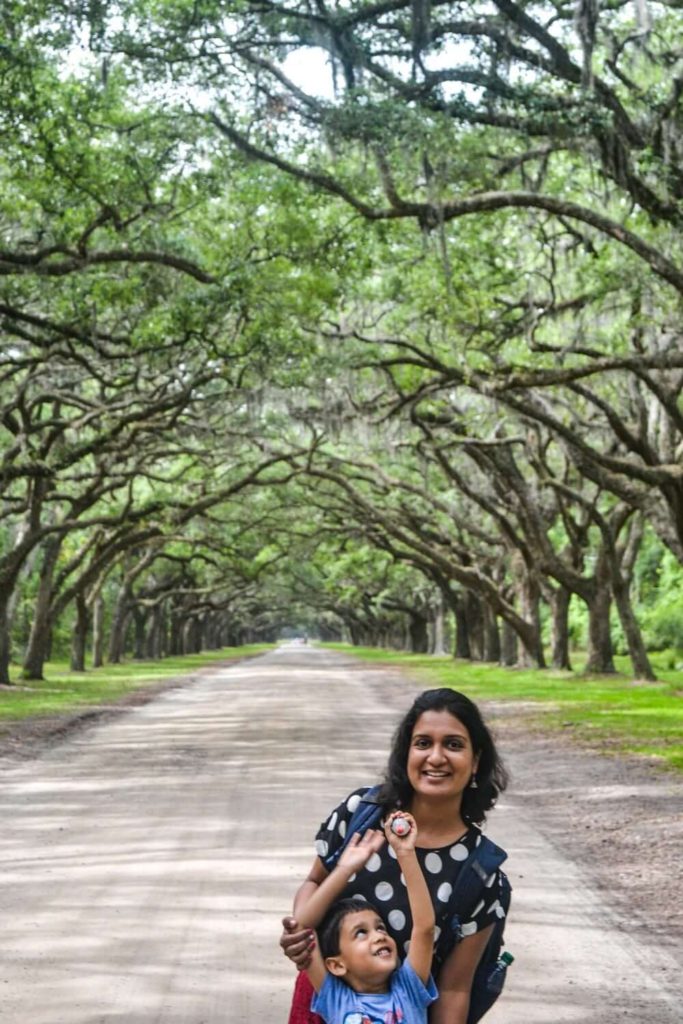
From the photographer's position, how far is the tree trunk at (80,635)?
4109 centimetres

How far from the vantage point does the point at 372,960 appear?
11.2 ft

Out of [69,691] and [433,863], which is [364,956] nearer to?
[433,863]

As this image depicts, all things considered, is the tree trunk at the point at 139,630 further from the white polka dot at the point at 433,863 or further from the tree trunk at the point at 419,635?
the white polka dot at the point at 433,863

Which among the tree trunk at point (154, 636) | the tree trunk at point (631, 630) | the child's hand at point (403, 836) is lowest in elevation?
the child's hand at point (403, 836)

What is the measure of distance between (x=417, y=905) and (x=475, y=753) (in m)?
0.47

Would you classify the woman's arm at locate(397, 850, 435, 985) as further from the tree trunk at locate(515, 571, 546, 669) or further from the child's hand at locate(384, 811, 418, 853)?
the tree trunk at locate(515, 571, 546, 669)

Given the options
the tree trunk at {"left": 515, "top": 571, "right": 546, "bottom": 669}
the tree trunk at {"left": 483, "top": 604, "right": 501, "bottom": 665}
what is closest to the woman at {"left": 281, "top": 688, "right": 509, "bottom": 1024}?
the tree trunk at {"left": 515, "top": 571, "right": 546, "bottom": 669}

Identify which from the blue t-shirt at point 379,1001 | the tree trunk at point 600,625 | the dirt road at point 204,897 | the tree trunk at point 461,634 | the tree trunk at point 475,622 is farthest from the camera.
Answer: the tree trunk at point 475,622

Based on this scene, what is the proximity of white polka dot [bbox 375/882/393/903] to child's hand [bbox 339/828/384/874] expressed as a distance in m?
0.07

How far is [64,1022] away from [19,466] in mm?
17532

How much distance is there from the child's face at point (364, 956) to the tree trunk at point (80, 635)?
3803cm

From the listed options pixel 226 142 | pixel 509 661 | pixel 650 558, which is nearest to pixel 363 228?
pixel 226 142

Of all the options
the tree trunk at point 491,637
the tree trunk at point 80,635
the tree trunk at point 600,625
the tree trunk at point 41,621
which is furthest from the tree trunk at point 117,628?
the tree trunk at point 600,625

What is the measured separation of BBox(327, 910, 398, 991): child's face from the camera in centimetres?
341
